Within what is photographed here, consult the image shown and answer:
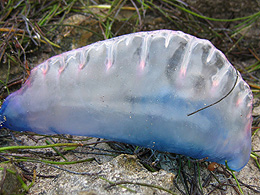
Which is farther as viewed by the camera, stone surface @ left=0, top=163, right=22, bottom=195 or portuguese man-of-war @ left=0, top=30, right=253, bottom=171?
portuguese man-of-war @ left=0, top=30, right=253, bottom=171

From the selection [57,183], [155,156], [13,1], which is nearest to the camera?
[57,183]

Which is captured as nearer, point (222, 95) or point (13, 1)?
point (222, 95)

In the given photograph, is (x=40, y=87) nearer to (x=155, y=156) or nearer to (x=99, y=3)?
(x=155, y=156)

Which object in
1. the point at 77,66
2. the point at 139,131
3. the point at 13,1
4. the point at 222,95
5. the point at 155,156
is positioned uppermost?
the point at 13,1

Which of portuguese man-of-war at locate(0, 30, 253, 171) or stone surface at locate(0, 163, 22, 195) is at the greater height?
portuguese man-of-war at locate(0, 30, 253, 171)

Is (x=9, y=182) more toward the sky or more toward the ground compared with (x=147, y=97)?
more toward the ground

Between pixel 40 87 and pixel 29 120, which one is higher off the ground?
pixel 40 87

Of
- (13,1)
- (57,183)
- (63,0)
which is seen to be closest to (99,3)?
(63,0)

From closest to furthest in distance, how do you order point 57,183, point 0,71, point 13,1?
1. point 57,183
2. point 0,71
3. point 13,1
